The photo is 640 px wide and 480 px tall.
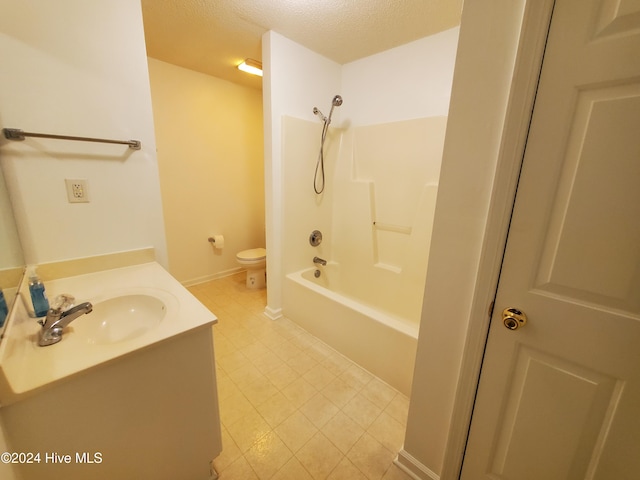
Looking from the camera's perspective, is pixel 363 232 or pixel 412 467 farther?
pixel 363 232

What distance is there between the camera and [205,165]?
9.64 feet

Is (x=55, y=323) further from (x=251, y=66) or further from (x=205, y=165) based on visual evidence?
(x=251, y=66)

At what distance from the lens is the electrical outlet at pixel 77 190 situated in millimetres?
1231

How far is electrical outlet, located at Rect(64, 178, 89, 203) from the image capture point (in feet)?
4.04

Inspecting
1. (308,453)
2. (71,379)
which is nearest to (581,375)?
(308,453)

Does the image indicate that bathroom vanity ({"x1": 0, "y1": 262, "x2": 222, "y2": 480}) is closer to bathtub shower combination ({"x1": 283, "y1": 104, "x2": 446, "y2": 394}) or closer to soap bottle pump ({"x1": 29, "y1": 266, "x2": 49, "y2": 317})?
soap bottle pump ({"x1": 29, "y1": 266, "x2": 49, "y2": 317})

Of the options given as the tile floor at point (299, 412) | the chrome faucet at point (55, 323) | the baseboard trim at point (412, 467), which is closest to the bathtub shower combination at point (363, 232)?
the tile floor at point (299, 412)

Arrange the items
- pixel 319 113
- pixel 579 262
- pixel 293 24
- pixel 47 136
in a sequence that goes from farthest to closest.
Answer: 1. pixel 319 113
2. pixel 293 24
3. pixel 47 136
4. pixel 579 262

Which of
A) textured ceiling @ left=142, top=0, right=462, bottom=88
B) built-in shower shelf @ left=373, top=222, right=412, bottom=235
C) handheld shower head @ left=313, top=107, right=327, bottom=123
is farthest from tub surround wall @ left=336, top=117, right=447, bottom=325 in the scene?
textured ceiling @ left=142, top=0, right=462, bottom=88

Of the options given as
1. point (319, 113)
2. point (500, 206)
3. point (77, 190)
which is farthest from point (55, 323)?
point (319, 113)

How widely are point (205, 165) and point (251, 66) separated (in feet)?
3.85

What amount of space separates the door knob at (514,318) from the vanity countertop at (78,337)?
1037mm

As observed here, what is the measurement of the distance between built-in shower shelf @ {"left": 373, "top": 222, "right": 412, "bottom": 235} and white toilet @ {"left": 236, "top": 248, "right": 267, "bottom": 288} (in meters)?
1.37

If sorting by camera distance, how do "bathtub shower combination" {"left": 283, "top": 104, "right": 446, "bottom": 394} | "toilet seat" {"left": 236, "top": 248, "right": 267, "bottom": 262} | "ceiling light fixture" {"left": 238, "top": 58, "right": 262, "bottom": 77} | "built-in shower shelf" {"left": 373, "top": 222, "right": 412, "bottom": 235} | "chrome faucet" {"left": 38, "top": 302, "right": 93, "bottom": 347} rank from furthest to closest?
"toilet seat" {"left": 236, "top": 248, "right": 267, "bottom": 262} → "ceiling light fixture" {"left": 238, "top": 58, "right": 262, "bottom": 77} → "built-in shower shelf" {"left": 373, "top": 222, "right": 412, "bottom": 235} → "bathtub shower combination" {"left": 283, "top": 104, "right": 446, "bottom": 394} → "chrome faucet" {"left": 38, "top": 302, "right": 93, "bottom": 347}
